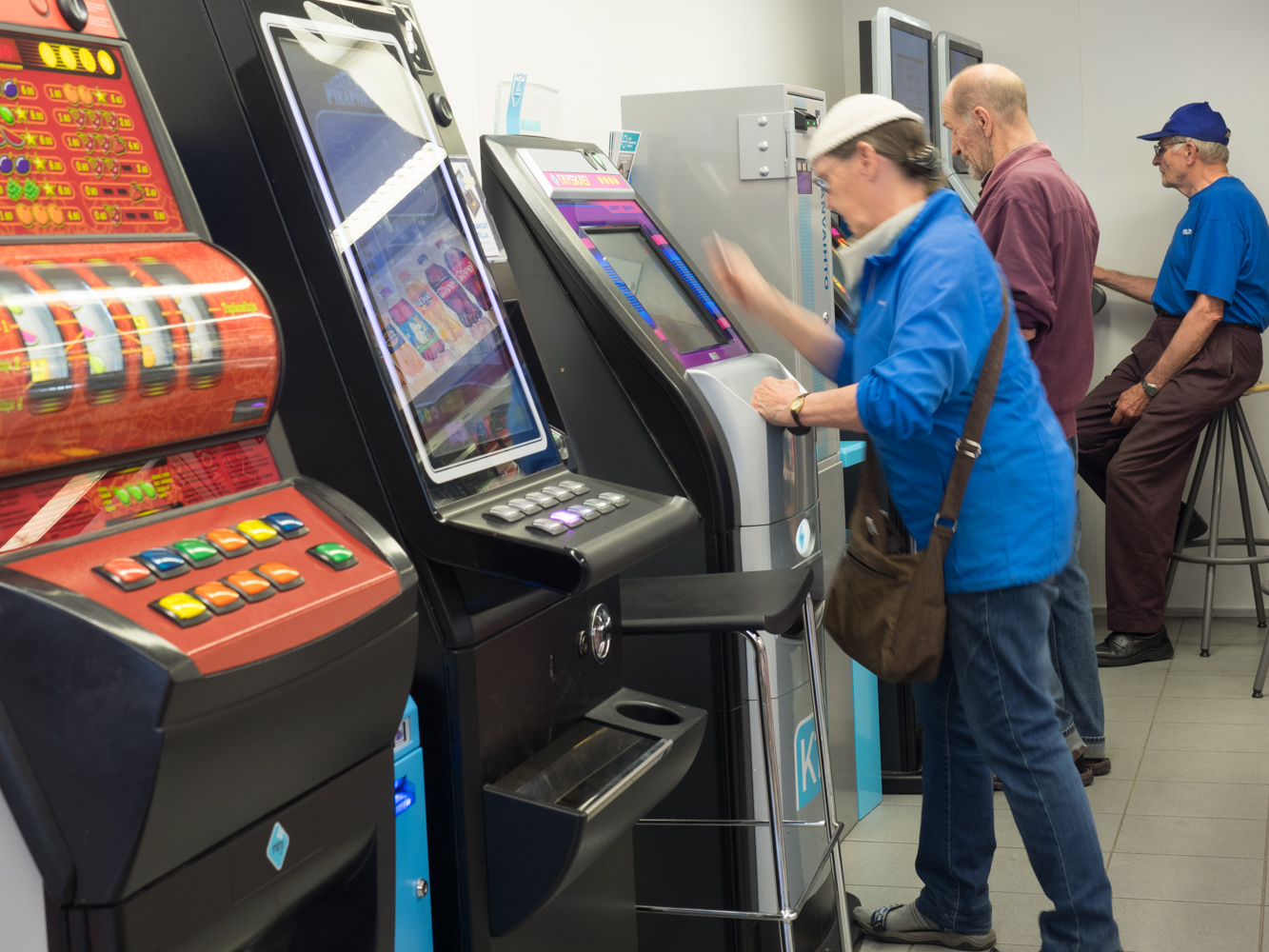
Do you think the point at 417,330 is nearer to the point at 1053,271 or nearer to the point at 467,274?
the point at 467,274

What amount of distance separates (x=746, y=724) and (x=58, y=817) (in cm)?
149

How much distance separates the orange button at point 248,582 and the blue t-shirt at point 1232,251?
4.22 metres

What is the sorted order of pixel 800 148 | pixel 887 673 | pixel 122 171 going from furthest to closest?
pixel 800 148 < pixel 887 673 < pixel 122 171

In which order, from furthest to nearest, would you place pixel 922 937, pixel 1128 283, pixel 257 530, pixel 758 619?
pixel 1128 283
pixel 922 937
pixel 758 619
pixel 257 530

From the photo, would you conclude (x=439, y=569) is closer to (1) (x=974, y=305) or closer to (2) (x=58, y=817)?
(2) (x=58, y=817)

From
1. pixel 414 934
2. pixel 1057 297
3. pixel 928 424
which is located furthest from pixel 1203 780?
pixel 414 934

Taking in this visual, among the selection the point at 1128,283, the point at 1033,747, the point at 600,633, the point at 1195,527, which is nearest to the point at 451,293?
the point at 600,633

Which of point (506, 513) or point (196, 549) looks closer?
point (196, 549)

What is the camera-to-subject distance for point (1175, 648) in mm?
4621

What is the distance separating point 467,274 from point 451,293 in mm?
48

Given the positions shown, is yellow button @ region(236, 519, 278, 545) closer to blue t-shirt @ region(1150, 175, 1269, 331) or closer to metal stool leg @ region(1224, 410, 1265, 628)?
blue t-shirt @ region(1150, 175, 1269, 331)

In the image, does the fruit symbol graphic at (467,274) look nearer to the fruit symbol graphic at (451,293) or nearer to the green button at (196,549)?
the fruit symbol graphic at (451,293)

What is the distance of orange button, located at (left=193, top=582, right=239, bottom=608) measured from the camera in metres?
0.83

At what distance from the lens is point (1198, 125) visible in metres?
4.41
